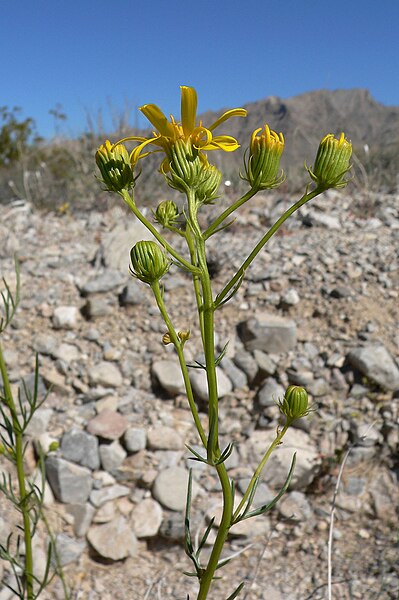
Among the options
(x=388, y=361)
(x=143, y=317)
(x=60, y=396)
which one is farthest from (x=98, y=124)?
(x=388, y=361)


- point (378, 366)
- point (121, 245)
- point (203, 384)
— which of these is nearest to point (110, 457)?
point (203, 384)

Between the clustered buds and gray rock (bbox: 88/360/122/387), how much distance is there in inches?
114

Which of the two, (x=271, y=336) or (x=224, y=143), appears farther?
(x=271, y=336)

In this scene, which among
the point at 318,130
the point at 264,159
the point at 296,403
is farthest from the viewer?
the point at 318,130

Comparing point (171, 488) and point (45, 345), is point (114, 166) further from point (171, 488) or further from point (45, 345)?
point (45, 345)

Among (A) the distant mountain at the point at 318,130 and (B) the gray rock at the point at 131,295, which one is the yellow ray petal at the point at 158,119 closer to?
(A) the distant mountain at the point at 318,130

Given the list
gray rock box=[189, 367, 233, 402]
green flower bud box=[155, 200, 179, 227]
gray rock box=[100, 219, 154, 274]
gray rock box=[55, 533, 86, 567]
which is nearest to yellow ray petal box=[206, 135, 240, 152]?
green flower bud box=[155, 200, 179, 227]

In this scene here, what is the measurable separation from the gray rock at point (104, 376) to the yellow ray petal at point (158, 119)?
292cm

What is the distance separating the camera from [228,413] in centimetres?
391

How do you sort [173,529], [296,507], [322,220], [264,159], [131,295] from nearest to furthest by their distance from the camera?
[264,159] → [173,529] → [296,507] → [131,295] → [322,220]

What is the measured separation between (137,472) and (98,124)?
612 centimetres

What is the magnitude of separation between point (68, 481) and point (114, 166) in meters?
2.66

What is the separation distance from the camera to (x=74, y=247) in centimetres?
544

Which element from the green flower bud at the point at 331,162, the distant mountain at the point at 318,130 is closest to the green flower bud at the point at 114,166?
the green flower bud at the point at 331,162
